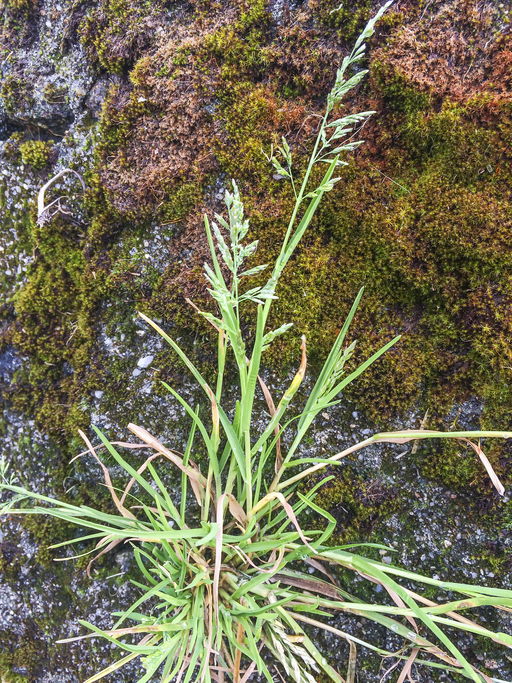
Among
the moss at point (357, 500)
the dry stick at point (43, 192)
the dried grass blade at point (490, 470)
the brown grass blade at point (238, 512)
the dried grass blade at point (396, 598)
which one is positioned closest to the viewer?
the dried grass blade at point (490, 470)

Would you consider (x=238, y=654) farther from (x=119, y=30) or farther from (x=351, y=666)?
(x=119, y=30)

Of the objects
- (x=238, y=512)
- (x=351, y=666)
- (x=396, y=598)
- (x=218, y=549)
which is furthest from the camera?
(x=351, y=666)

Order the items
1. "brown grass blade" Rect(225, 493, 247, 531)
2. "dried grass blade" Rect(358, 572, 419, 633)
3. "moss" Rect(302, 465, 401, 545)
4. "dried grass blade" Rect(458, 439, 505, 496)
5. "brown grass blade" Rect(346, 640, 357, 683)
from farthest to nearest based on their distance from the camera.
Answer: "moss" Rect(302, 465, 401, 545) < "brown grass blade" Rect(346, 640, 357, 683) < "brown grass blade" Rect(225, 493, 247, 531) < "dried grass blade" Rect(358, 572, 419, 633) < "dried grass blade" Rect(458, 439, 505, 496)

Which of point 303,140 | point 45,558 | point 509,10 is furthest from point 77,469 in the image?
point 509,10

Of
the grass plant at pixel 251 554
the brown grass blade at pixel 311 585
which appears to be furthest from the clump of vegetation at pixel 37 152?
the brown grass blade at pixel 311 585

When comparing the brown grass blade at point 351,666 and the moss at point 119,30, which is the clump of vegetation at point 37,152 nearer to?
the moss at point 119,30

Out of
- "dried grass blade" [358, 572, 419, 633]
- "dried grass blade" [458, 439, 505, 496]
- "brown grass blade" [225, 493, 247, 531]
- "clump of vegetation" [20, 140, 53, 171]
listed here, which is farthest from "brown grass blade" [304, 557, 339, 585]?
"clump of vegetation" [20, 140, 53, 171]

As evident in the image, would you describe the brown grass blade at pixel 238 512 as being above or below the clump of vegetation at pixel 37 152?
below

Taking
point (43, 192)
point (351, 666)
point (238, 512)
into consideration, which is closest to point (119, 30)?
point (43, 192)

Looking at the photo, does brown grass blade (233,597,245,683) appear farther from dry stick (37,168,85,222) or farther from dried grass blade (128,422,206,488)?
dry stick (37,168,85,222)
